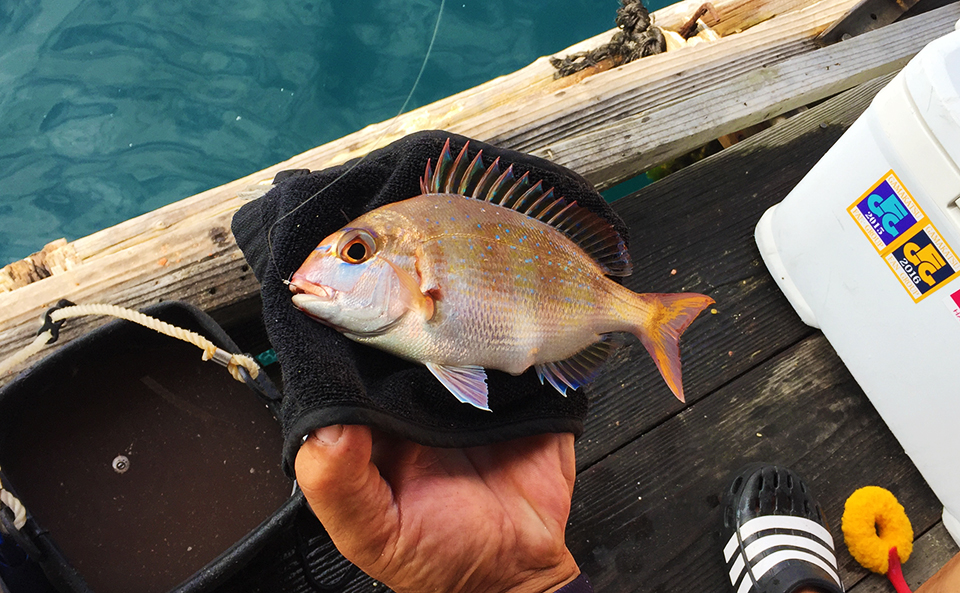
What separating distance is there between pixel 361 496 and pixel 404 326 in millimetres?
316

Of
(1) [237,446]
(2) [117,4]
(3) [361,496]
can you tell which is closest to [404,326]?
(3) [361,496]

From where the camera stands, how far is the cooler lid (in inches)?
53.4

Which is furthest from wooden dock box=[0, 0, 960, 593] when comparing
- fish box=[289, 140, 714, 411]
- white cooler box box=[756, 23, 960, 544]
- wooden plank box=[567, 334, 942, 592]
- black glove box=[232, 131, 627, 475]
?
fish box=[289, 140, 714, 411]

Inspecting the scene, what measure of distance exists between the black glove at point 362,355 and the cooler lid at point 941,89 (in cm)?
90

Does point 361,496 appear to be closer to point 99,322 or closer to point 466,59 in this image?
point 99,322

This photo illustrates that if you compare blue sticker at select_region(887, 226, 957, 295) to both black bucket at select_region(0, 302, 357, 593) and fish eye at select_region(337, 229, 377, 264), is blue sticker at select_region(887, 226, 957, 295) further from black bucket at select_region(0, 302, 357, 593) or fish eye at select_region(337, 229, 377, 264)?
black bucket at select_region(0, 302, 357, 593)

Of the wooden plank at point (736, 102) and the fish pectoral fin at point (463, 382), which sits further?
the wooden plank at point (736, 102)

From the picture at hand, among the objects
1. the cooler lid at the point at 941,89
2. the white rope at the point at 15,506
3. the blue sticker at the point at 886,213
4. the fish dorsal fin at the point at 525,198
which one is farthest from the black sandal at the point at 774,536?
the white rope at the point at 15,506

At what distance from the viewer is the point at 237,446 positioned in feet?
5.12

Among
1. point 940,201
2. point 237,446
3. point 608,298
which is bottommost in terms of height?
point 940,201

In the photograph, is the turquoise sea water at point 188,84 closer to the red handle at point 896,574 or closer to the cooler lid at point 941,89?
the cooler lid at point 941,89

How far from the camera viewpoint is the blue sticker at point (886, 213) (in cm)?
157

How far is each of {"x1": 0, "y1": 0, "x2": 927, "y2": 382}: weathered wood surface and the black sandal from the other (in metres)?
1.20

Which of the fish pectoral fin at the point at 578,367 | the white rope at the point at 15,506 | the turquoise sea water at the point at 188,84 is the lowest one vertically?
the fish pectoral fin at the point at 578,367
